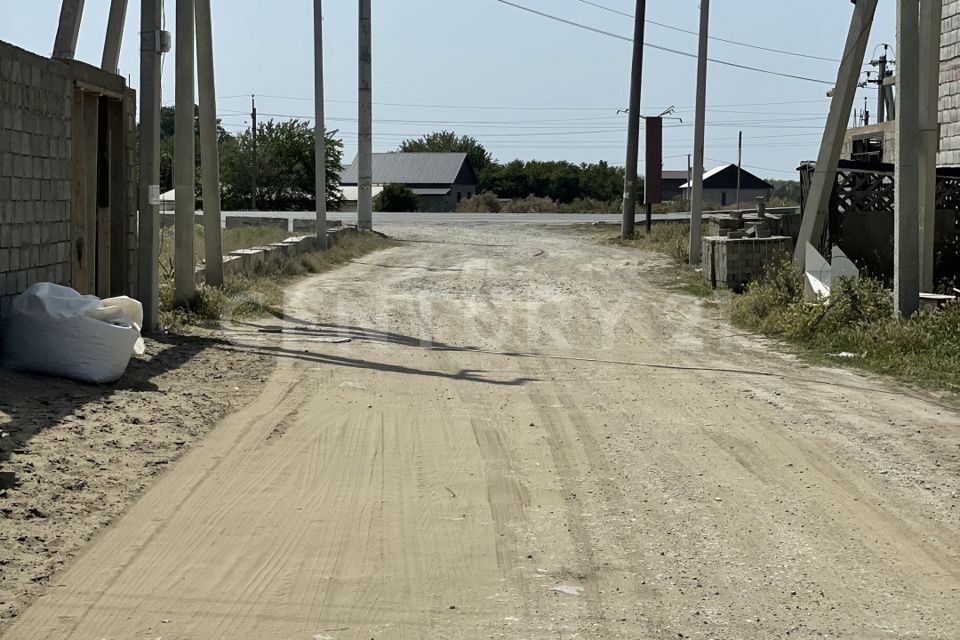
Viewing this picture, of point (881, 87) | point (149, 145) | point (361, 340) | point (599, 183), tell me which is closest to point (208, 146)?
point (149, 145)

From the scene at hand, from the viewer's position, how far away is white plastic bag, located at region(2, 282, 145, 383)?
9.84 m

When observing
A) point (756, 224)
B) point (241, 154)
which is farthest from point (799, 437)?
point (241, 154)

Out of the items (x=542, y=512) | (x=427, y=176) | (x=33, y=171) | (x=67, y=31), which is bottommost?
(x=542, y=512)

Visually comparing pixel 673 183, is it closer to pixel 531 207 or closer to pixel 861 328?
pixel 531 207

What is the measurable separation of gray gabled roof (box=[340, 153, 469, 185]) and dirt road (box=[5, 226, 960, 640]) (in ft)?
288

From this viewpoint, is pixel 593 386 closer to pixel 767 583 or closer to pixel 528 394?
pixel 528 394

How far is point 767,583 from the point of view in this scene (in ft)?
17.9

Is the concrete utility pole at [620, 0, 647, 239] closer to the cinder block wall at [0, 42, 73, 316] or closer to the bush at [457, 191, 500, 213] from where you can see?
the cinder block wall at [0, 42, 73, 316]

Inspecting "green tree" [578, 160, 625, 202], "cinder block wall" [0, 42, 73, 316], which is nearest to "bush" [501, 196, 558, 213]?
"green tree" [578, 160, 625, 202]

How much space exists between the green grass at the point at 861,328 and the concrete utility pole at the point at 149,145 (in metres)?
7.42

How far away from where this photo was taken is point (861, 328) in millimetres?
13492

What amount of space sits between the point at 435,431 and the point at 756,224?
43.6 feet

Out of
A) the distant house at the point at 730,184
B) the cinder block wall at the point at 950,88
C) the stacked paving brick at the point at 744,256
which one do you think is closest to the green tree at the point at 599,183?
the distant house at the point at 730,184

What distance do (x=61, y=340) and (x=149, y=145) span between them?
14.2ft
